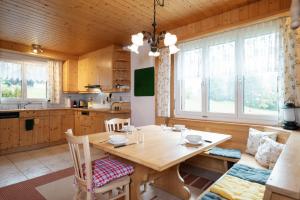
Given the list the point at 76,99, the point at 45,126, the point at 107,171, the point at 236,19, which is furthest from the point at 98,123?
the point at 236,19

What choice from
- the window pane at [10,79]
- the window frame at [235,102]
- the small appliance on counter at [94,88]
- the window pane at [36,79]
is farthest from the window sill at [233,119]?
the window pane at [10,79]

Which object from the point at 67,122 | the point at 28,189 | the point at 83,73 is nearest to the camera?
the point at 28,189

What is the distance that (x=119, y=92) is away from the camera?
4.68 meters

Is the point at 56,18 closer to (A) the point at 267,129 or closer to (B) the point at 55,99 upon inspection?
(B) the point at 55,99

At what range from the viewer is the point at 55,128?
461 cm

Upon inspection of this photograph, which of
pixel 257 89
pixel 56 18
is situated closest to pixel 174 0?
pixel 257 89

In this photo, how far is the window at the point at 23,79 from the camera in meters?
4.35

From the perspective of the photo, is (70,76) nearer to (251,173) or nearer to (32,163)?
(32,163)

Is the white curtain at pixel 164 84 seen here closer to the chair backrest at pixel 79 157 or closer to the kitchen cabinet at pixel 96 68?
the kitchen cabinet at pixel 96 68

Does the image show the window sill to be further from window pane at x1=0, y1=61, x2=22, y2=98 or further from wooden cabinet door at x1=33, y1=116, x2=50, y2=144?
window pane at x1=0, y1=61, x2=22, y2=98

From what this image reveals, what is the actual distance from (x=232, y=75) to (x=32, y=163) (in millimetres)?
3932

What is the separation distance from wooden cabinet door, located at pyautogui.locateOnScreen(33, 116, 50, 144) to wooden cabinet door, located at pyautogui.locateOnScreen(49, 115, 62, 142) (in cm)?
10

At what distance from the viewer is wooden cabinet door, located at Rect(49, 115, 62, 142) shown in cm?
454

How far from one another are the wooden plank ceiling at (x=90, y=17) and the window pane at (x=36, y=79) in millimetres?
1012
